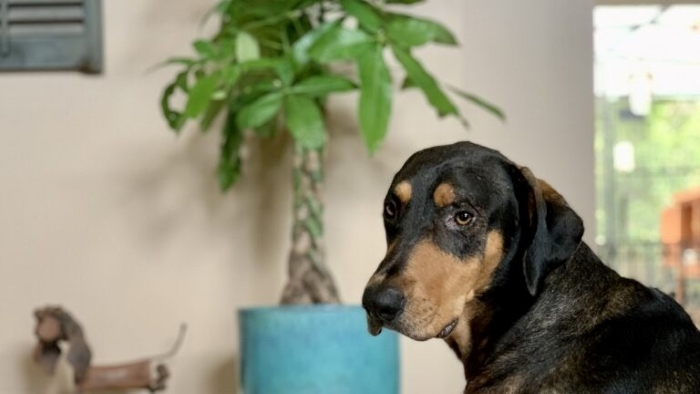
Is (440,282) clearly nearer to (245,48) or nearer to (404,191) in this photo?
(404,191)

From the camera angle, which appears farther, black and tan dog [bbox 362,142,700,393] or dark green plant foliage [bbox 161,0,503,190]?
dark green plant foliage [bbox 161,0,503,190]

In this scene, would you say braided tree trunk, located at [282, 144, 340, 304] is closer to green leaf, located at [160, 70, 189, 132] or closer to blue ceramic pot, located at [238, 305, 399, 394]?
blue ceramic pot, located at [238, 305, 399, 394]

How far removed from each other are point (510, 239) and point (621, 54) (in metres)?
7.21

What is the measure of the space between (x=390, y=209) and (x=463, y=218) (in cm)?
13

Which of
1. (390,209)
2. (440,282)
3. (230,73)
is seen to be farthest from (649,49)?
(440,282)

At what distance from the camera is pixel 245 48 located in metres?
2.68

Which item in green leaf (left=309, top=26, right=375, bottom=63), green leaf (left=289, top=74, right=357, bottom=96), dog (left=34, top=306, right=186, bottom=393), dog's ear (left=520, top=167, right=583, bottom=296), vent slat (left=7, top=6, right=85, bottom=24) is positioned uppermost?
vent slat (left=7, top=6, right=85, bottom=24)

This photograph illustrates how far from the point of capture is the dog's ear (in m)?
1.58

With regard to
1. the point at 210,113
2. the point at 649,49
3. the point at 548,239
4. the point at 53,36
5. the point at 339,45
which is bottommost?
the point at 548,239

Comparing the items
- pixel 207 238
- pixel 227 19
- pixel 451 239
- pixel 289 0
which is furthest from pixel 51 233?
pixel 451 239

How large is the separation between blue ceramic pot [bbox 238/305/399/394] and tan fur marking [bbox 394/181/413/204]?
0.96 metres

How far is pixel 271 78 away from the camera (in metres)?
2.83

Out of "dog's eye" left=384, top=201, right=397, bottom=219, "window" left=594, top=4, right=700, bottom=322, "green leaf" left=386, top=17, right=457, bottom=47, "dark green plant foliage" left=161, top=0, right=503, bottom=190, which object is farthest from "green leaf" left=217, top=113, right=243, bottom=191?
"window" left=594, top=4, right=700, bottom=322

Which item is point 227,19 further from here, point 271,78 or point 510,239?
point 510,239
